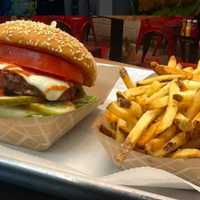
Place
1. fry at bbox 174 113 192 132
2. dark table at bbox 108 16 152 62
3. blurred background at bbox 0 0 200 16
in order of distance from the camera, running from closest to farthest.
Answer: fry at bbox 174 113 192 132 → dark table at bbox 108 16 152 62 → blurred background at bbox 0 0 200 16

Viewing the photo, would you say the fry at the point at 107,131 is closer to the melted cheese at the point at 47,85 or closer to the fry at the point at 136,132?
the fry at the point at 136,132

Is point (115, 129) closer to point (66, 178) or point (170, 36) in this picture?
point (66, 178)

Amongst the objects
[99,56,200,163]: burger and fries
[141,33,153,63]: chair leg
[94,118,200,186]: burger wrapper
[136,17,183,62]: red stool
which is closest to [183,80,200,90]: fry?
[99,56,200,163]: burger and fries

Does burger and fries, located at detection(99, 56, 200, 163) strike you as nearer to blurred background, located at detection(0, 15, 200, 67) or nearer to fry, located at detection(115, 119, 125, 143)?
fry, located at detection(115, 119, 125, 143)

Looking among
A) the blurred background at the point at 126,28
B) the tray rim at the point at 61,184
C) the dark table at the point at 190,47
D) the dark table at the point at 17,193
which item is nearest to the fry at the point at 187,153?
the tray rim at the point at 61,184

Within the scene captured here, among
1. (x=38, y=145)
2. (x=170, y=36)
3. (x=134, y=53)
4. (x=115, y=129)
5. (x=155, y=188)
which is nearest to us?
(x=155, y=188)

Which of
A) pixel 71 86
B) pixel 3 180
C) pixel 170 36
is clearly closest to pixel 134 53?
pixel 170 36
